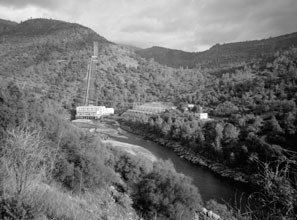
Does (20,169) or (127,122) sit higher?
(20,169)

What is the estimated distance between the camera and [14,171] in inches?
99.9

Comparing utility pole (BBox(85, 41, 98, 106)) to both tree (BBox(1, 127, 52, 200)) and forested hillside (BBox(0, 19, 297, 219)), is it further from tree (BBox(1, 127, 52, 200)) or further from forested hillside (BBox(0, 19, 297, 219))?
tree (BBox(1, 127, 52, 200))

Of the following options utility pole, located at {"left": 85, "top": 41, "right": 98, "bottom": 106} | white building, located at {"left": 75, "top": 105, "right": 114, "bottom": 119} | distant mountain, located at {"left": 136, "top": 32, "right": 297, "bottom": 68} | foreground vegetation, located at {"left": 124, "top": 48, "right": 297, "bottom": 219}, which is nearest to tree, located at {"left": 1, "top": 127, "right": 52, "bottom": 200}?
foreground vegetation, located at {"left": 124, "top": 48, "right": 297, "bottom": 219}

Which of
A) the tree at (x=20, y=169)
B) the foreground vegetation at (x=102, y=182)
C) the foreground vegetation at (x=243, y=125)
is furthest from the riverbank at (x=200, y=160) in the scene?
the tree at (x=20, y=169)

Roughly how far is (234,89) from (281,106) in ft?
47.5

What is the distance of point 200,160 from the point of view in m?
19.3

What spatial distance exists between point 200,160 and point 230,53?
70.5 meters

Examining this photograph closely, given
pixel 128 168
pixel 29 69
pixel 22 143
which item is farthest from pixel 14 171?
pixel 29 69

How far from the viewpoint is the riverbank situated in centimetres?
1595

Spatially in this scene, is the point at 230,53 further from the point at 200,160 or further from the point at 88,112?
the point at 200,160

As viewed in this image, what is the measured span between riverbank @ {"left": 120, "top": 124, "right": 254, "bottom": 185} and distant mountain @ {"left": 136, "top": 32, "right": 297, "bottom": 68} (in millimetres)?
49220

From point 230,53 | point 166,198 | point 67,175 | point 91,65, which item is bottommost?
point 166,198

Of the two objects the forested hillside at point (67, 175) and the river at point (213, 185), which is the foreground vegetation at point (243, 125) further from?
the forested hillside at point (67, 175)

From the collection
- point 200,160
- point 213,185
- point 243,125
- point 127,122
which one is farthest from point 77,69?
point 213,185
